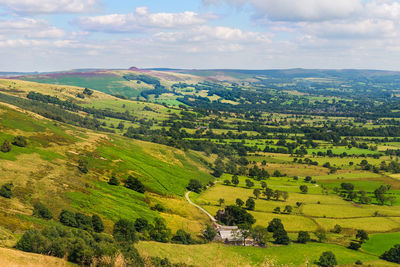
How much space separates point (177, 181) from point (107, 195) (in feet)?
156

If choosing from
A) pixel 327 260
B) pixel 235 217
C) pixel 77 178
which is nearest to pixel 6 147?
pixel 77 178

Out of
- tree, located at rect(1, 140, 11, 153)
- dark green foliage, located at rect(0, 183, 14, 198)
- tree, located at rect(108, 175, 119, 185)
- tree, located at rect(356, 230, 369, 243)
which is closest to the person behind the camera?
dark green foliage, located at rect(0, 183, 14, 198)

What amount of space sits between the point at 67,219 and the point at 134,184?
45.5 metres

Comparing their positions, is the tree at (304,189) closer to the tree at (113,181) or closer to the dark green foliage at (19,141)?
the tree at (113,181)

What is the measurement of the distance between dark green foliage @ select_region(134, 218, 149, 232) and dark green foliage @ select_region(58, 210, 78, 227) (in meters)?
17.3

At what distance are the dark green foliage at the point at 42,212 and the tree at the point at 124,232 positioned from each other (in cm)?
1483

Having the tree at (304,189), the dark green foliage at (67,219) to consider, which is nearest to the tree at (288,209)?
the tree at (304,189)

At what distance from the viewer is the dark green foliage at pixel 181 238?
8448 centimetres

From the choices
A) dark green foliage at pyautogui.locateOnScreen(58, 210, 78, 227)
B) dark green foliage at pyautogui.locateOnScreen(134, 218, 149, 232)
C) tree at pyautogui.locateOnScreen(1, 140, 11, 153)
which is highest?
tree at pyautogui.locateOnScreen(1, 140, 11, 153)

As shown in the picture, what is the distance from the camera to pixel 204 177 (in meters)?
167

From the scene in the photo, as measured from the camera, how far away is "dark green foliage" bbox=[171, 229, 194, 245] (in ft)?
277

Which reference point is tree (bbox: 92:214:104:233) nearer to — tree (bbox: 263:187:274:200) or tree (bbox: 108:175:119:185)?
tree (bbox: 108:175:119:185)

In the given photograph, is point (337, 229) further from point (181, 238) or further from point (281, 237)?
point (181, 238)

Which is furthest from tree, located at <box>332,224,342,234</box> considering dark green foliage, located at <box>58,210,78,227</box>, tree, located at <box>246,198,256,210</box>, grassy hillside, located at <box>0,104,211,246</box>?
dark green foliage, located at <box>58,210,78,227</box>
